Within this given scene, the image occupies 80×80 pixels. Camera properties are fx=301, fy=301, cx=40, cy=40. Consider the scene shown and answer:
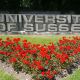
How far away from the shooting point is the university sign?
1257 cm

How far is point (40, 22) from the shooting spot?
12.6 m

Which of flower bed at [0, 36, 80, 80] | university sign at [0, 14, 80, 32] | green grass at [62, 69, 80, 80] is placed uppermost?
university sign at [0, 14, 80, 32]

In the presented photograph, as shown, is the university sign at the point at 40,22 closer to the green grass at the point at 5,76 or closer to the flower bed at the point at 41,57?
the flower bed at the point at 41,57

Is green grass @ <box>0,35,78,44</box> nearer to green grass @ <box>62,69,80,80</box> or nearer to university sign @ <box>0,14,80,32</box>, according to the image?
university sign @ <box>0,14,80,32</box>

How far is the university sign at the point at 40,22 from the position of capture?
41.2 ft

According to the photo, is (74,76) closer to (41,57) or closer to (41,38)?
(41,57)

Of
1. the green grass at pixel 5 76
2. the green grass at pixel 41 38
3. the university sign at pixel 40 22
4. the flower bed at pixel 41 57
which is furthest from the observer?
the university sign at pixel 40 22

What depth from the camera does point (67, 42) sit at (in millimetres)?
9773

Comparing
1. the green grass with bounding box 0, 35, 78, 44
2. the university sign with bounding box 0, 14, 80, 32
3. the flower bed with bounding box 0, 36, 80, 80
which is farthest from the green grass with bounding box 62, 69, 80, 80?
the university sign with bounding box 0, 14, 80, 32

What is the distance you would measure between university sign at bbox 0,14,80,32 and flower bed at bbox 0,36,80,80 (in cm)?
286

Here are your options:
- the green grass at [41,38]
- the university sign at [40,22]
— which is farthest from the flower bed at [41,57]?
the university sign at [40,22]

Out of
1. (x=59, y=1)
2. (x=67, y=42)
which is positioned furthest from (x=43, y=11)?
(x=67, y=42)

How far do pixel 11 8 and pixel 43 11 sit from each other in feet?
4.72

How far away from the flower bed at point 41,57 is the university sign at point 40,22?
113 inches
